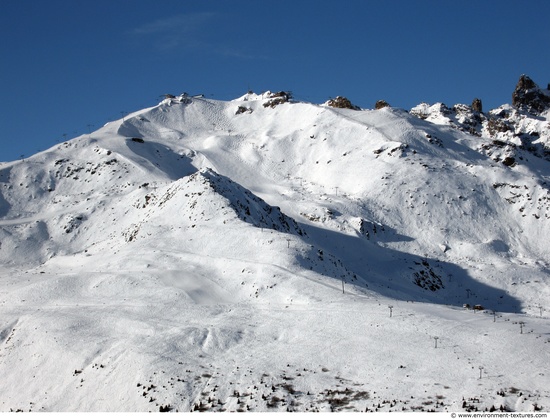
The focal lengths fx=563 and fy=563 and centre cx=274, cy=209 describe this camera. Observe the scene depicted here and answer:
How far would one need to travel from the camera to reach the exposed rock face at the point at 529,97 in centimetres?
15712

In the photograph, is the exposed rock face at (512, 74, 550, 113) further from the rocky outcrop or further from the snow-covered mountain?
the rocky outcrop

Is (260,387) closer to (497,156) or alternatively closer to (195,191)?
(195,191)

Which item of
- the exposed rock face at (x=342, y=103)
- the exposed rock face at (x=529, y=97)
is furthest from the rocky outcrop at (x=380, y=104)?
the exposed rock face at (x=529, y=97)

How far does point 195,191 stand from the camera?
6544 cm

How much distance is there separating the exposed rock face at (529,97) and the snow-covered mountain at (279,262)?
17.5 meters

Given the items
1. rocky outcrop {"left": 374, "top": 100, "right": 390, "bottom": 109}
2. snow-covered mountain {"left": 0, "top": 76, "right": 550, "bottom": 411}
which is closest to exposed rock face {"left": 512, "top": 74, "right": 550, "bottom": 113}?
snow-covered mountain {"left": 0, "top": 76, "right": 550, "bottom": 411}

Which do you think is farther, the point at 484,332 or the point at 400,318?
the point at 400,318

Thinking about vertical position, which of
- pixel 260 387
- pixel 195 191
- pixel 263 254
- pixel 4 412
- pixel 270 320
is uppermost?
pixel 195 191

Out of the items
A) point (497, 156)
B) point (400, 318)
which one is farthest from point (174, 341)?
point (497, 156)

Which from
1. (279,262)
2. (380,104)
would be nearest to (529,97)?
(380,104)

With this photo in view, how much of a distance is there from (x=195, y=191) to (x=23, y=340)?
30.9 metres

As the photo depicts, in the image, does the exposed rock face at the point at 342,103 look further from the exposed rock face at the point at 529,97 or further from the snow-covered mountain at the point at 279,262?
the exposed rock face at the point at 529,97

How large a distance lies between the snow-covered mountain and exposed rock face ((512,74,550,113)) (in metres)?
17.5

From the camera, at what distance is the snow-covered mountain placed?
28.3m
